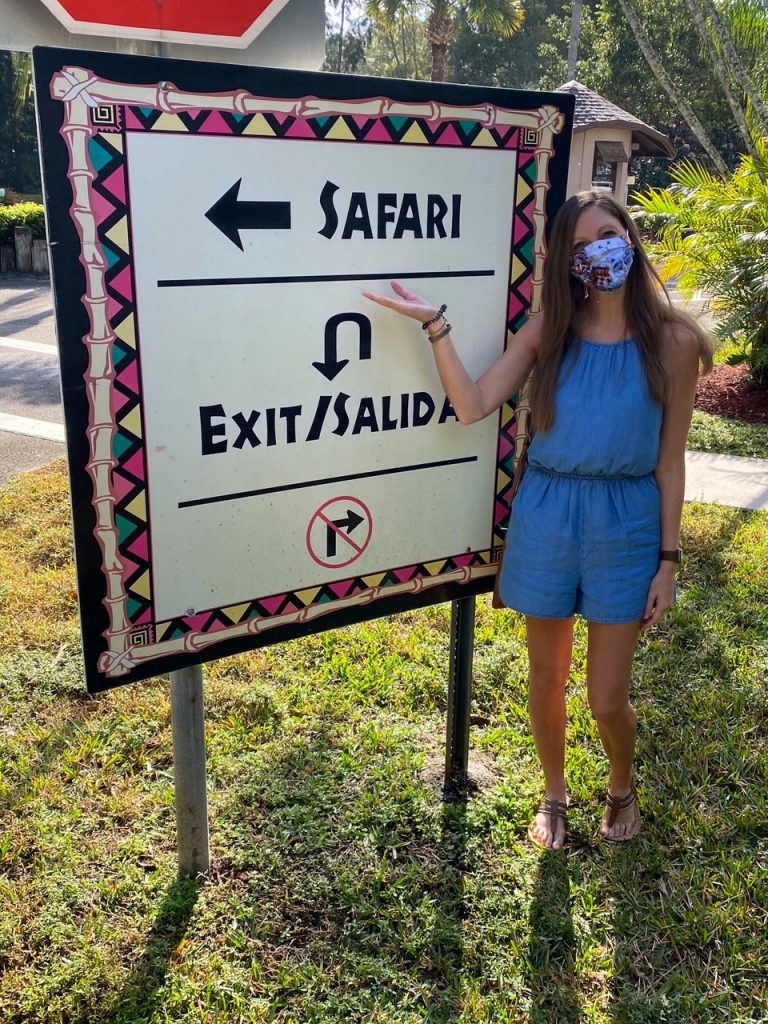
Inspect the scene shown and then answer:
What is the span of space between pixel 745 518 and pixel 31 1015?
4.50 m

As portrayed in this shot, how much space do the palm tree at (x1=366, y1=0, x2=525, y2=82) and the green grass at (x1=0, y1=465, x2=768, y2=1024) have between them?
24.5 m

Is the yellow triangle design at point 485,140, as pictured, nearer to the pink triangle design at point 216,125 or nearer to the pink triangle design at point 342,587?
the pink triangle design at point 216,125

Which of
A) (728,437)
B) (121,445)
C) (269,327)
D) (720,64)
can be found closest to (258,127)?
(269,327)

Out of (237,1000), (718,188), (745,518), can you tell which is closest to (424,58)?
(718,188)

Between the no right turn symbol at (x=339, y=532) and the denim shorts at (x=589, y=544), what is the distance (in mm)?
466

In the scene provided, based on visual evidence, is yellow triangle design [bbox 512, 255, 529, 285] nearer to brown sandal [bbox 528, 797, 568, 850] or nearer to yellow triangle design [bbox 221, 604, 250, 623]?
yellow triangle design [bbox 221, 604, 250, 623]

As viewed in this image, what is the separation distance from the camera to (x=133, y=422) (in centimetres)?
202

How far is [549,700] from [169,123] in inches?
74.5

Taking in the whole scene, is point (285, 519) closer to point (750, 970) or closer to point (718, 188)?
point (750, 970)

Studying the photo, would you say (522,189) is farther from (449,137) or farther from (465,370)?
(465,370)

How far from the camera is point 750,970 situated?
7.77 feet

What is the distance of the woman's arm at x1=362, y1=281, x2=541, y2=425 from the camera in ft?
7.77

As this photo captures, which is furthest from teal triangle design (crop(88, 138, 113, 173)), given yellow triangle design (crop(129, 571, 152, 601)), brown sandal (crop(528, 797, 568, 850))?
brown sandal (crop(528, 797, 568, 850))

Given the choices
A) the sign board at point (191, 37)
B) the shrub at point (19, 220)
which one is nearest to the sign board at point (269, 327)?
the sign board at point (191, 37)
